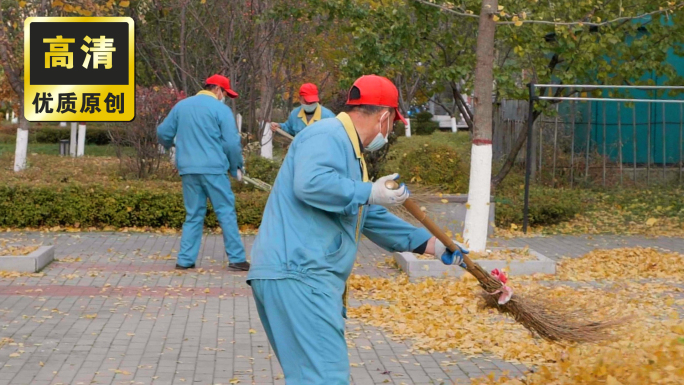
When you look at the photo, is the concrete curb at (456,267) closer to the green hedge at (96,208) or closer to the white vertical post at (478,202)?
the white vertical post at (478,202)

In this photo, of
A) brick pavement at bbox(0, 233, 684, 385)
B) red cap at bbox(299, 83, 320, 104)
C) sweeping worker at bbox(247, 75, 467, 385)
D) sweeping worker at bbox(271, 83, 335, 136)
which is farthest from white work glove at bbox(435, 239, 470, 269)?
red cap at bbox(299, 83, 320, 104)

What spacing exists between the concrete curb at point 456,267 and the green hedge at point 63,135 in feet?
89.3

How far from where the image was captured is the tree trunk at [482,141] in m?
10.1

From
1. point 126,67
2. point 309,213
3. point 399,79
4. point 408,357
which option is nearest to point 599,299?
point 408,357

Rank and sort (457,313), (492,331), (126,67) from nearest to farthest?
(492,331) → (457,313) → (126,67)

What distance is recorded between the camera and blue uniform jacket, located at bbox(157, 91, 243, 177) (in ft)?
30.8

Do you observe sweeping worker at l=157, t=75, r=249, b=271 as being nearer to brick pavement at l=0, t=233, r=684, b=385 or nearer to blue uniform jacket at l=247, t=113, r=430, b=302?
brick pavement at l=0, t=233, r=684, b=385

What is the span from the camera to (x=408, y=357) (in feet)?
20.6

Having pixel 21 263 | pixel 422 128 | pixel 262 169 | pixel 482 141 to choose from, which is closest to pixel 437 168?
pixel 262 169

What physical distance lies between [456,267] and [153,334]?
347 centimetres

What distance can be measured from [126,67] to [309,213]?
710 centimetres

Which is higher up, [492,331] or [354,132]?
[354,132]

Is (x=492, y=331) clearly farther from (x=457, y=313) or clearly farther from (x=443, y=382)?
(x=443, y=382)

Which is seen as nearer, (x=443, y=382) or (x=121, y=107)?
(x=443, y=382)
